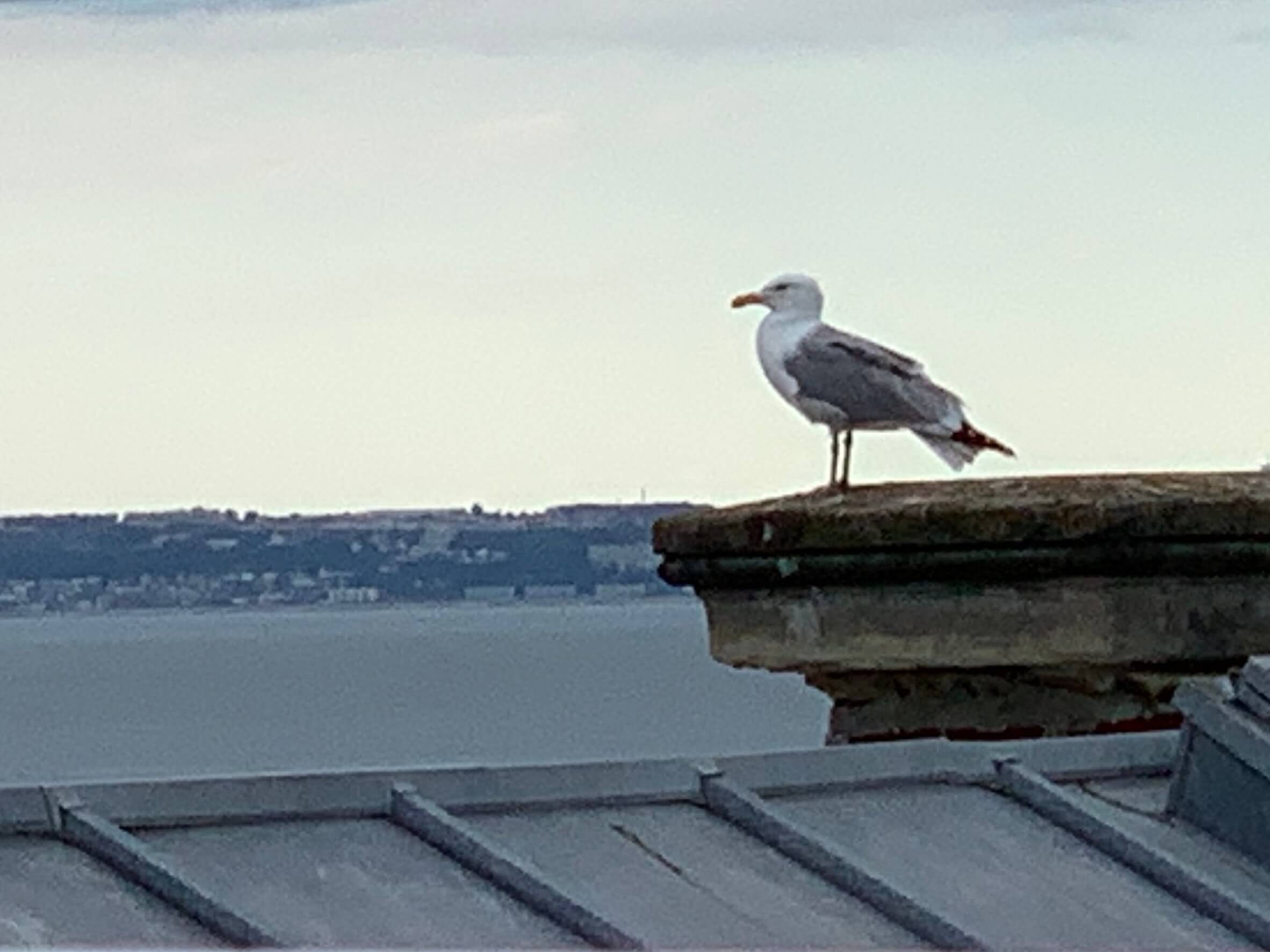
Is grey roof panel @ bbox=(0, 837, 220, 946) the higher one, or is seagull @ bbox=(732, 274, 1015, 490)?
seagull @ bbox=(732, 274, 1015, 490)

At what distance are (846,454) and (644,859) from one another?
5351 millimetres

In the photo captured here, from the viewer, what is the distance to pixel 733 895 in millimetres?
6387

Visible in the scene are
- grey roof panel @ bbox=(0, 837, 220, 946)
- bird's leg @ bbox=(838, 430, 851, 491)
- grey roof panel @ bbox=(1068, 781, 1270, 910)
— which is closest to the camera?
grey roof panel @ bbox=(0, 837, 220, 946)

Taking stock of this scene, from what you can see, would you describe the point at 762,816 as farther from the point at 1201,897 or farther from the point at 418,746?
the point at 418,746

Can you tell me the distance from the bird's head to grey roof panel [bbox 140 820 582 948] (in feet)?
25.6

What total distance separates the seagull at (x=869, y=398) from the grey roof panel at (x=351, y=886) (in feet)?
16.6

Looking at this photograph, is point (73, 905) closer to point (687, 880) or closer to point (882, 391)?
point (687, 880)

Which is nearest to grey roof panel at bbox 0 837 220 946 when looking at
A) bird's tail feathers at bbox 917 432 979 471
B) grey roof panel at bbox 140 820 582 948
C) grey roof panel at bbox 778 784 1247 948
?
grey roof panel at bbox 140 820 582 948

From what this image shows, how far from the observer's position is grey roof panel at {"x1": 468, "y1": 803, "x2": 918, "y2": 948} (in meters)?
6.22

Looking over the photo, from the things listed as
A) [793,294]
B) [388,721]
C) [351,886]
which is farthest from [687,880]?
[388,721]

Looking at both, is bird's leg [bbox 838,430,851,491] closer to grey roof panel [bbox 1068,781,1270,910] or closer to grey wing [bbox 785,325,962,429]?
grey wing [bbox 785,325,962,429]

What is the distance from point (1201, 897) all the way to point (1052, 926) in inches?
16.4

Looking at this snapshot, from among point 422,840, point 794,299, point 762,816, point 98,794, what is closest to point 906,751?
point 762,816


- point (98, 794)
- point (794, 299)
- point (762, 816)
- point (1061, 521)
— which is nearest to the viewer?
point (98, 794)
